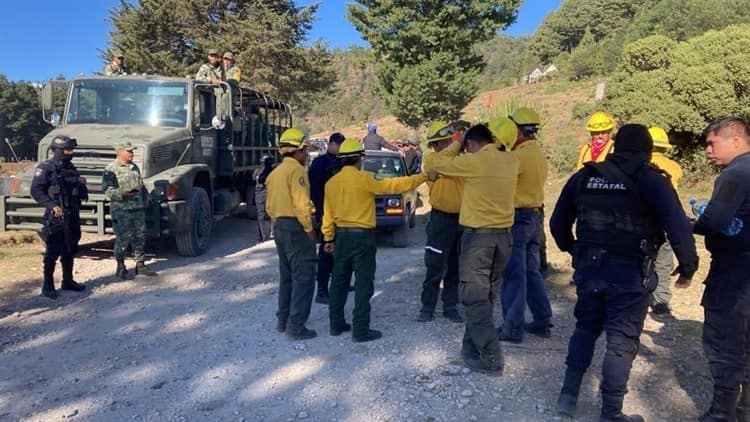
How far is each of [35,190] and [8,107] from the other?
26.3 meters

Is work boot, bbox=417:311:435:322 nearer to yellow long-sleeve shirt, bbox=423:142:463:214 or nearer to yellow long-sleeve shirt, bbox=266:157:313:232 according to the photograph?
yellow long-sleeve shirt, bbox=423:142:463:214

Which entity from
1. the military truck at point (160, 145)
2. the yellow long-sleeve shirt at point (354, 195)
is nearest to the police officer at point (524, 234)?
the yellow long-sleeve shirt at point (354, 195)

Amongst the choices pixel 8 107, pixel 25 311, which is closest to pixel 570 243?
pixel 25 311

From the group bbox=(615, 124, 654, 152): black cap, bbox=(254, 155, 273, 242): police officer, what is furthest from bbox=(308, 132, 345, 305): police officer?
bbox=(615, 124, 654, 152): black cap

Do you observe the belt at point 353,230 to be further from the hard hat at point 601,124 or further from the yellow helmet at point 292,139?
the hard hat at point 601,124

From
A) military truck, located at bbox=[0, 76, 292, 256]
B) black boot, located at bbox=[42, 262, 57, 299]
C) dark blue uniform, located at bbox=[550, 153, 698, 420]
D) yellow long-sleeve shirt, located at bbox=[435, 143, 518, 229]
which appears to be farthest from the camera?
military truck, located at bbox=[0, 76, 292, 256]

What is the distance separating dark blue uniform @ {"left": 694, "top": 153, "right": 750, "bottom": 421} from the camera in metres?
3.31

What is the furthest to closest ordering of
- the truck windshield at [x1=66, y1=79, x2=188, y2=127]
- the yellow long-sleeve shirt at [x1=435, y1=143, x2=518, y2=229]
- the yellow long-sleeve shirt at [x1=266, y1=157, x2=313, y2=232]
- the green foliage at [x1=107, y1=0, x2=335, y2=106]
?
the green foliage at [x1=107, y1=0, x2=335, y2=106], the truck windshield at [x1=66, y1=79, x2=188, y2=127], the yellow long-sleeve shirt at [x1=266, y1=157, x2=313, y2=232], the yellow long-sleeve shirt at [x1=435, y1=143, x2=518, y2=229]

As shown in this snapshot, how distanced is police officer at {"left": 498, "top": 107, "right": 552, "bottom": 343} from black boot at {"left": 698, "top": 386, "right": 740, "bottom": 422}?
1583 millimetres

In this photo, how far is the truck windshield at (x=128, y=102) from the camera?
28.5ft

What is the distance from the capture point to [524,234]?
4.73m

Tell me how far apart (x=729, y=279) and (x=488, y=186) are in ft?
5.22

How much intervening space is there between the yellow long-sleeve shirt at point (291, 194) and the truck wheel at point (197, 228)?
3.46 meters

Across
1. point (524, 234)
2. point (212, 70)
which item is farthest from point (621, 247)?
point (212, 70)
